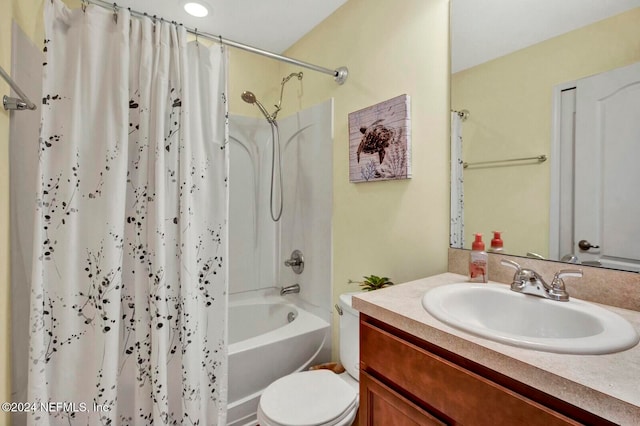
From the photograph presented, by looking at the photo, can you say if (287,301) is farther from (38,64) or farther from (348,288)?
(38,64)

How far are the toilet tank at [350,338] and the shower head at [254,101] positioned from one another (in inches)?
64.3

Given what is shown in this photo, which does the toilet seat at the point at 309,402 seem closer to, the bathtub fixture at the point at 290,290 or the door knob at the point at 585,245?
the bathtub fixture at the point at 290,290

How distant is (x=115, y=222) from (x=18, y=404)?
2.55 ft

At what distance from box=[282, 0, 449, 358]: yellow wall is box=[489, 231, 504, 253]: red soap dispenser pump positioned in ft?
0.67

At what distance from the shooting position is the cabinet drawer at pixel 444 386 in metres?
0.57

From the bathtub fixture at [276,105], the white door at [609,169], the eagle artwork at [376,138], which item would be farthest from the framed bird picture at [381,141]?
the bathtub fixture at [276,105]

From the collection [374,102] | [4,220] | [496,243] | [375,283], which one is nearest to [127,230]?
[4,220]

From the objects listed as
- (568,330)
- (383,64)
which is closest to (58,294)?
(568,330)

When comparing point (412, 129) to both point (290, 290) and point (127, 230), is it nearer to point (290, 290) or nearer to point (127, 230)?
point (127, 230)

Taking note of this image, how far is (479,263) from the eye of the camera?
1.08 m

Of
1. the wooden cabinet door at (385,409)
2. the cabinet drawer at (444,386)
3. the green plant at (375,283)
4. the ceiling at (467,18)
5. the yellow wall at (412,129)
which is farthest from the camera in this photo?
the green plant at (375,283)

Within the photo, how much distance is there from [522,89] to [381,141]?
2.12 ft

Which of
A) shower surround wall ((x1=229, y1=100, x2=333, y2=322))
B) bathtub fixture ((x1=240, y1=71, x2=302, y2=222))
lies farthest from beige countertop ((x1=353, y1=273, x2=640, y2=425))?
bathtub fixture ((x1=240, y1=71, x2=302, y2=222))

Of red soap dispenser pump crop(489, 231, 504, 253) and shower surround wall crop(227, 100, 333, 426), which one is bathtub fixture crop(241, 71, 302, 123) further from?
red soap dispenser pump crop(489, 231, 504, 253)
